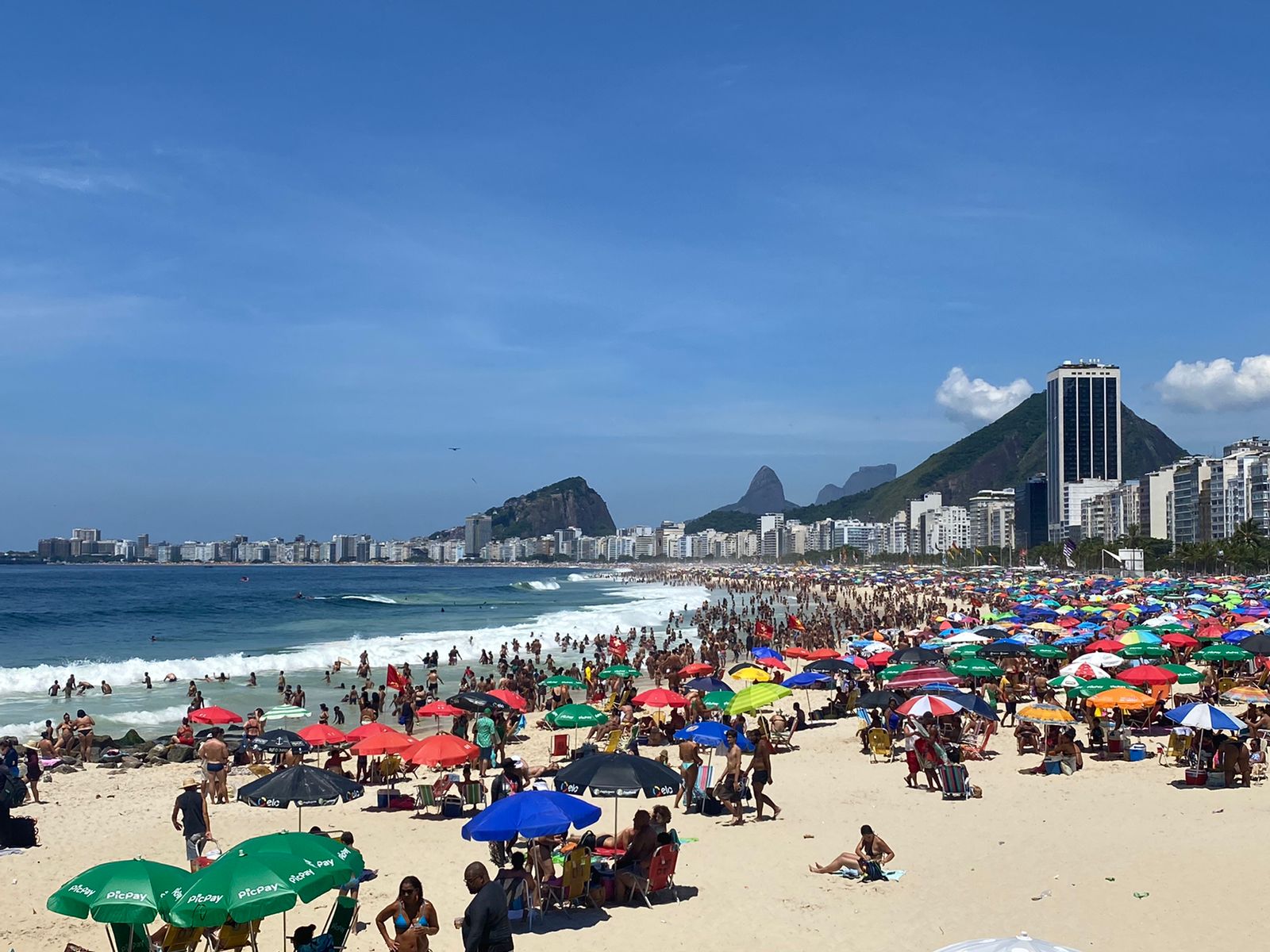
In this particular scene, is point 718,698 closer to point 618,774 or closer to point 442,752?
point 442,752

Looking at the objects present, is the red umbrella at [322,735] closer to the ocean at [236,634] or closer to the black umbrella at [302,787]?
the black umbrella at [302,787]

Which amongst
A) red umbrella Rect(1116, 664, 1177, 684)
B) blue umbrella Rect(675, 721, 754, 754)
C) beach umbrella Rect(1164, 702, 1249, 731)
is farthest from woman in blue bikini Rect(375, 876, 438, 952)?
red umbrella Rect(1116, 664, 1177, 684)

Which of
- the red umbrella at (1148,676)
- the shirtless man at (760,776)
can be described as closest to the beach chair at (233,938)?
the shirtless man at (760,776)

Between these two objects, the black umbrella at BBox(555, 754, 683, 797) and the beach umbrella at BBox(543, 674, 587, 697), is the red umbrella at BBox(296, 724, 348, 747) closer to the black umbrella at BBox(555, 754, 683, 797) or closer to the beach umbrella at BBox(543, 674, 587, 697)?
the black umbrella at BBox(555, 754, 683, 797)

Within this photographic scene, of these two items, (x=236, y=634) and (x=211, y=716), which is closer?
(x=211, y=716)

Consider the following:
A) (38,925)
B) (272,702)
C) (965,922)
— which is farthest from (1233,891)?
(272,702)

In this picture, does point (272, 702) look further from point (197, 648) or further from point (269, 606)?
point (269, 606)

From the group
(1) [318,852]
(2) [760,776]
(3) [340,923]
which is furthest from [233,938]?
(2) [760,776]
